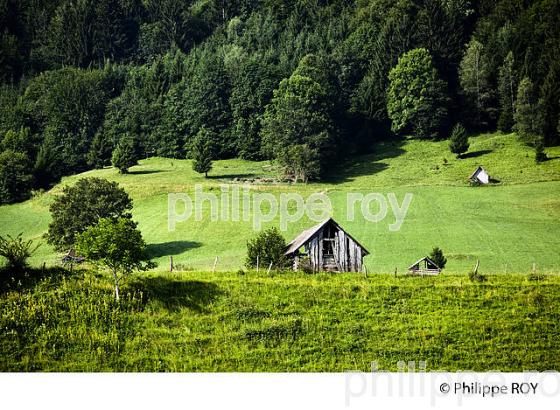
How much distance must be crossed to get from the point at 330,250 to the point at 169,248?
12.0 meters

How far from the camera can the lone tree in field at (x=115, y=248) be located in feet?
94.8

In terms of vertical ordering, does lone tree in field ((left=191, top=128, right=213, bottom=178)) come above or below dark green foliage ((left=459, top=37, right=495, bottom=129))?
below

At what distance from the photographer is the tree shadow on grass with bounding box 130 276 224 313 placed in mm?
28597

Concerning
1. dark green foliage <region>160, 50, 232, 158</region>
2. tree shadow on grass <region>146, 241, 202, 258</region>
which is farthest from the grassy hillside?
dark green foliage <region>160, 50, 232, 158</region>

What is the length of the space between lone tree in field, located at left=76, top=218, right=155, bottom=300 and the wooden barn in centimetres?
748

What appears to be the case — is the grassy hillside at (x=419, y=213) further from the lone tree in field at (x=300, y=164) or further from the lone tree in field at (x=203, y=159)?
the lone tree in field at (x=300, y=164)

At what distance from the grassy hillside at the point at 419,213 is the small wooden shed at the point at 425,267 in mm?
1519

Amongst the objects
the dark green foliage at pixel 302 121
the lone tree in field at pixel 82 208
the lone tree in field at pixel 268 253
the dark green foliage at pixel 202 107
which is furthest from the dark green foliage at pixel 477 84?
the lone tree in field at pixel 268 253

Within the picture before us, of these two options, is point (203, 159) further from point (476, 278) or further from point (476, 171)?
point (476, 278)

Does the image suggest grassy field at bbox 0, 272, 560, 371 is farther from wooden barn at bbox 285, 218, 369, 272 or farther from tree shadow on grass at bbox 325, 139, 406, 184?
tree shadow on grass at bbox 325, 139, 406, 184

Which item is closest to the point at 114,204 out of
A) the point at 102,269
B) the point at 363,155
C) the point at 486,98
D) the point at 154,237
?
the point at 154,237

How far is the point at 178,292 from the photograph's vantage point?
96.2 feet

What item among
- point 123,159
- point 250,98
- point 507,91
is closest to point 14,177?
point 123,159

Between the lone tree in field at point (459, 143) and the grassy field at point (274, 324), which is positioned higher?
the lone tree in field at point (459, 143)
